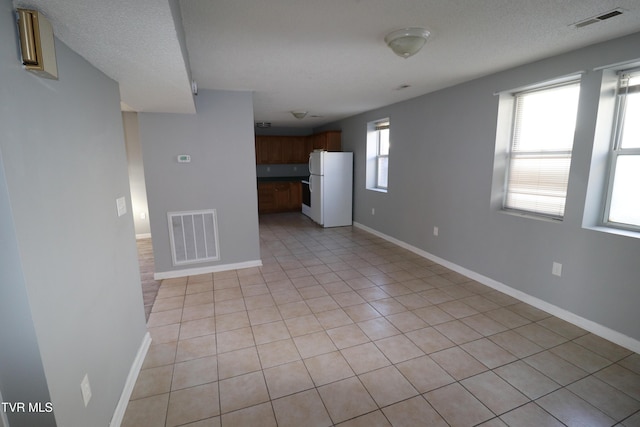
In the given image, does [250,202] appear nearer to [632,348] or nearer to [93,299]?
[93,299]

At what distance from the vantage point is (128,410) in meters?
1.73

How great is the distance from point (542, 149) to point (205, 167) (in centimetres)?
360

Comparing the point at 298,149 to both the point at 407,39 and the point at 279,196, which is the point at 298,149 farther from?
the point at 407,39

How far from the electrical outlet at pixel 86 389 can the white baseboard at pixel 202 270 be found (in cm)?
244

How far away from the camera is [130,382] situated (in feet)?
A: 6.17

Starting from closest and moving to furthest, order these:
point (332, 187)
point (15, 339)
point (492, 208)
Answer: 1. point (15, 339)
2. point (492, 208)
3. point (332, 187)

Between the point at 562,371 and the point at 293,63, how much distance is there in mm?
3143

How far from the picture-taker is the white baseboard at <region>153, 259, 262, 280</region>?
3650 millimetres

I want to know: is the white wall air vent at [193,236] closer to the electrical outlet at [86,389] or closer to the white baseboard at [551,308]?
the electrical outlet at [86,389]

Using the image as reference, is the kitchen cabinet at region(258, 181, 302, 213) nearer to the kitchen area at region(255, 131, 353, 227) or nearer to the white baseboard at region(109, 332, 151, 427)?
the kitchen area at region(255, 131, 353, 227)

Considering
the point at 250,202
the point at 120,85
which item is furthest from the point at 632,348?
the point at 120,85

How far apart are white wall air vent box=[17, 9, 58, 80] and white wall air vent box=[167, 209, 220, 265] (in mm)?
2616

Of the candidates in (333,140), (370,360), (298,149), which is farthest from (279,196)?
(370,360)

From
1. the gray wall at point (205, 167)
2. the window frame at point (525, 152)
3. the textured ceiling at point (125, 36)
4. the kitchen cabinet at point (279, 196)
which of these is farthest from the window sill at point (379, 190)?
the textured ceiling at point (125, 36)
